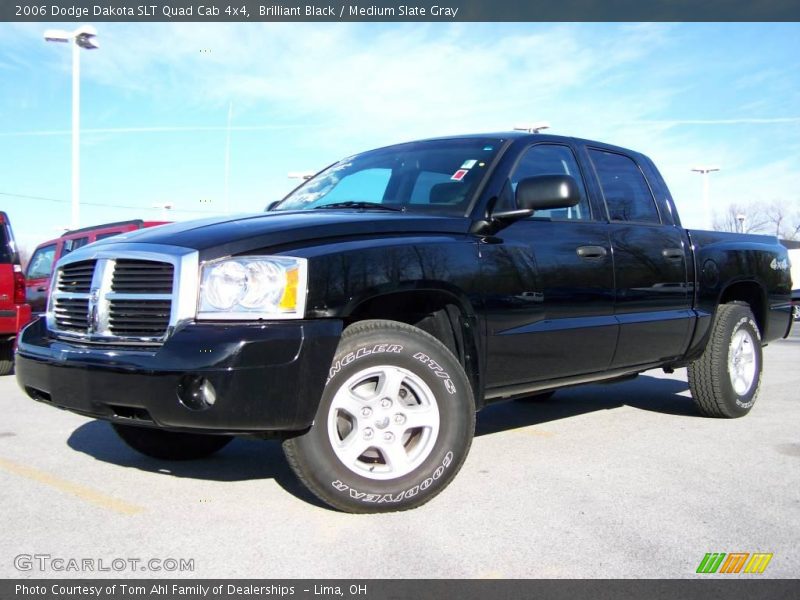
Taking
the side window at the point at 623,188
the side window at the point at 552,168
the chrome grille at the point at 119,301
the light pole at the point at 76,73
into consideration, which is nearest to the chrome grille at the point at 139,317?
the chrome grille at the point at 119,301

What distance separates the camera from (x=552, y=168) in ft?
14.9

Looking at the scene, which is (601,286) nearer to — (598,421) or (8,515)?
(598,421)

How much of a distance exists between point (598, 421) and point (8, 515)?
377cm

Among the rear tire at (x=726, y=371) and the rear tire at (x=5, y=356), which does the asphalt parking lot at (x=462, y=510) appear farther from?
the rear tire at (x=5, y=356)

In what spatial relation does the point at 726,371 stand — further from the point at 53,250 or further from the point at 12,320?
the point at 53,250

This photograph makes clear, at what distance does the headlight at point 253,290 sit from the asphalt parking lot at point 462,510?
877 millimetres

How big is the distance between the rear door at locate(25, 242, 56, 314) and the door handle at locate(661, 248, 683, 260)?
10202mm

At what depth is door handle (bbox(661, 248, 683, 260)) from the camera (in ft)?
16.2

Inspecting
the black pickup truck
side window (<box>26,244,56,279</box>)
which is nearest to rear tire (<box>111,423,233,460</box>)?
the black pickup truck

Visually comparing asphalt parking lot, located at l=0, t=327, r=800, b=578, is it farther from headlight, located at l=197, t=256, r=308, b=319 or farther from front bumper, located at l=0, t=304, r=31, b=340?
front bumper, located at l=0, t=304, r=31, b=340

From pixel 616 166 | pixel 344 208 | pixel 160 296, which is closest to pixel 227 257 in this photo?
pixel 160 296

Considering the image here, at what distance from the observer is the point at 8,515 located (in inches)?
130

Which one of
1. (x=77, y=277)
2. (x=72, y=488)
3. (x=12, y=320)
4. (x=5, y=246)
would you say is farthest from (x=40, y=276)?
(x=77, y=277)

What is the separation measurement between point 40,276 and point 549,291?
11.6 m
